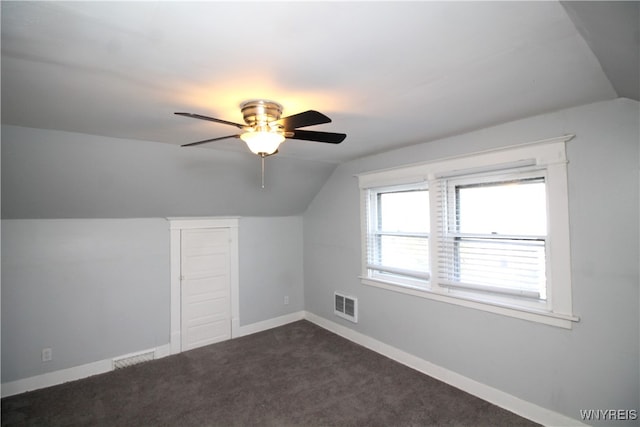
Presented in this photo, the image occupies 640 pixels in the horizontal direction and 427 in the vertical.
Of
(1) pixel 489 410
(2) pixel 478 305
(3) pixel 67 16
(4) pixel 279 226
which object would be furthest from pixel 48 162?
(1) pixel 489 410

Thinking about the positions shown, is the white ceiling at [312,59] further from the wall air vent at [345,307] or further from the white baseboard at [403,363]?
the wall air vent at [345,307]

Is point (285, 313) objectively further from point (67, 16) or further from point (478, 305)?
Answer: point (67, 16)

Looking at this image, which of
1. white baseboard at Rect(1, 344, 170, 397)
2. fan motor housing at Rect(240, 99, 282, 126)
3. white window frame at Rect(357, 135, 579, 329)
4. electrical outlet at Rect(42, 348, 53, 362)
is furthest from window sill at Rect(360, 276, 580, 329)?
electrical outlet at Rect(42, 348, 53, 362)

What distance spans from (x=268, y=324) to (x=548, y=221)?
3.69m

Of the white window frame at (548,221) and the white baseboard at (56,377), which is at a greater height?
the white window frame at (548,221)

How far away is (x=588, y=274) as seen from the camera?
7.11 ft

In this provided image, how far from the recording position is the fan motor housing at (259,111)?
192cm

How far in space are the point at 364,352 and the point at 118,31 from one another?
3.63 meters

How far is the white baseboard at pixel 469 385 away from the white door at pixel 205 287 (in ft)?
5.48

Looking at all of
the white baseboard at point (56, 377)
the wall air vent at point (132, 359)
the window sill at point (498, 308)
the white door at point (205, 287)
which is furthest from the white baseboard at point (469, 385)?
the white baseboard at point (56, 377)

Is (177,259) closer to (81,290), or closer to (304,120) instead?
(81,290)

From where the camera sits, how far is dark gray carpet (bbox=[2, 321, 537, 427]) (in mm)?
2502

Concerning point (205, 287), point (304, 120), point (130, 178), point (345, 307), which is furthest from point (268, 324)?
point (304, 120)

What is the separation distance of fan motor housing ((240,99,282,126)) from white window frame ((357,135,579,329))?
5.86ft
